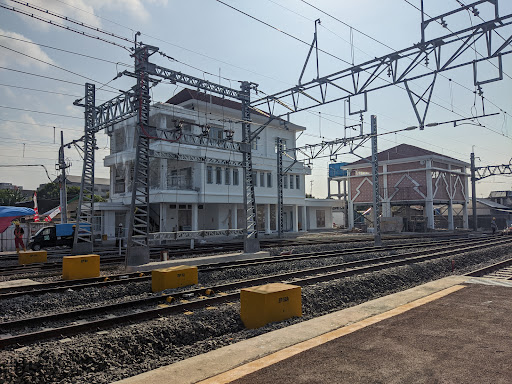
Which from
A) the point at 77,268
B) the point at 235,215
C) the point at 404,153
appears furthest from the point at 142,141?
the point at 404,153

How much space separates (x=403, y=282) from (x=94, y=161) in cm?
1905

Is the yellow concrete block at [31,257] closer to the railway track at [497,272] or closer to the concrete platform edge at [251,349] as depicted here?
the concrete platform edge at [251,349]

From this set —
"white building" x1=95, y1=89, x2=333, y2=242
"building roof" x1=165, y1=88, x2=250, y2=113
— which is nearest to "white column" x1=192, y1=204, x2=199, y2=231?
"white building" x1=95, y1=89, x2=333, y2=242

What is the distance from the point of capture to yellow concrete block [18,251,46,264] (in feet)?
63.5

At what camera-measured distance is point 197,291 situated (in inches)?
422

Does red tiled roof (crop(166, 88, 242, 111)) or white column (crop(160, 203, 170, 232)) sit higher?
red tiled roof (crop(166, 88, 242, 111))

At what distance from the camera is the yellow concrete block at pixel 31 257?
63.5 feet

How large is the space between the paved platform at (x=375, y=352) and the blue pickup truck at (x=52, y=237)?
25097 mm

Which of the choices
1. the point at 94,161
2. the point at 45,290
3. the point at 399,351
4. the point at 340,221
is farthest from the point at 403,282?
the point at 340,221

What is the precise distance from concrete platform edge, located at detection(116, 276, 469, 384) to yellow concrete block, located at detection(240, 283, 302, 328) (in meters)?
0.65

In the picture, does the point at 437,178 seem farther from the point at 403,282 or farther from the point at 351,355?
the point at 351,355

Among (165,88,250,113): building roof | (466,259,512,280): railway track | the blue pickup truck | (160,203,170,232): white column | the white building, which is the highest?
(165,88,250,113): building roof

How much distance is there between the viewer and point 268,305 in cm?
764

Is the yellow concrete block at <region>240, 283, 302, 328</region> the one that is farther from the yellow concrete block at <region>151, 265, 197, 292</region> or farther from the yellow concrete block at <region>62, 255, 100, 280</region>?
the yellow concrete block at <region>62, 255, 100, 280</region>
